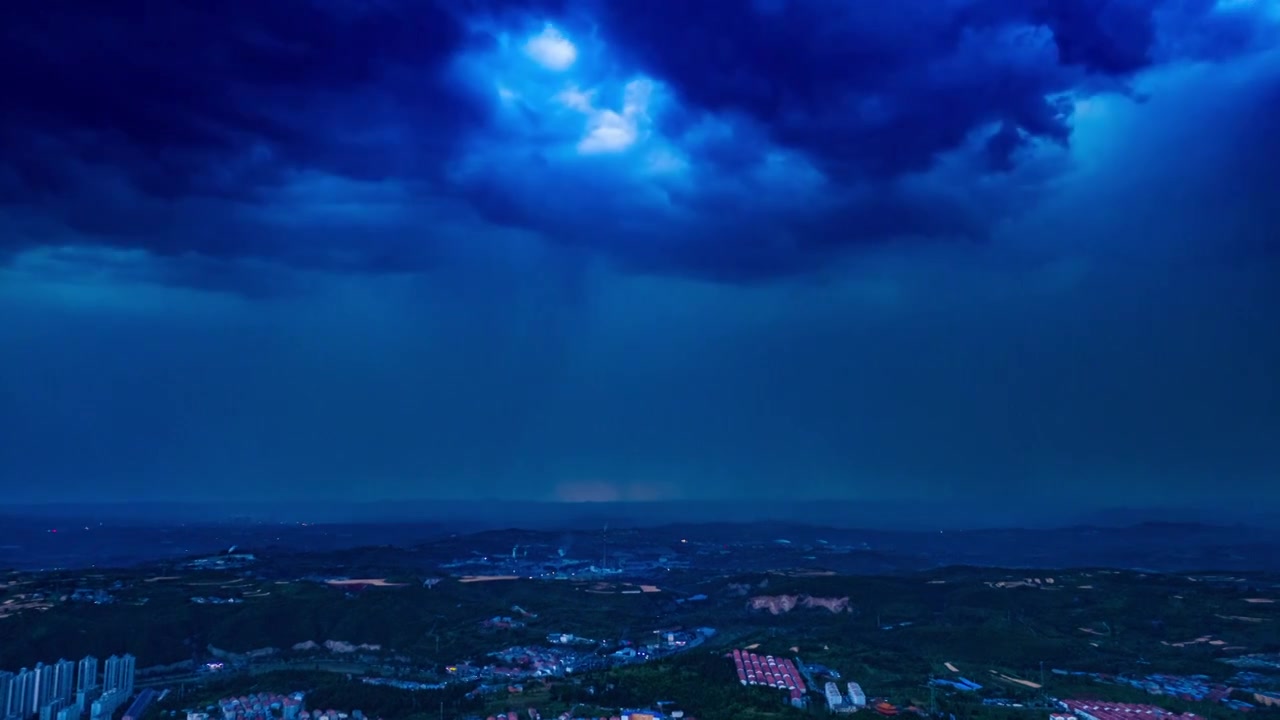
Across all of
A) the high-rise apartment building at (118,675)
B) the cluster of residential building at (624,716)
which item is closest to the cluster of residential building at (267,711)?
the cluster of residential building at (624,716)

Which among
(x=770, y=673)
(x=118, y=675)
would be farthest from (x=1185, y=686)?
(x=118, y=675)

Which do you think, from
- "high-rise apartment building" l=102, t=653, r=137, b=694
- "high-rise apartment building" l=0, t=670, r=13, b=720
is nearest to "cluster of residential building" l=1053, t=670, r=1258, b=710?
"high-rise apartment building" l=102, t=653, r=137, b=694

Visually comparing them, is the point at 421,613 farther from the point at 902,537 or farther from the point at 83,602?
the point at 902,537

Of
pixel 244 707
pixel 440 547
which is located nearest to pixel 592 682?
pixel 244 707

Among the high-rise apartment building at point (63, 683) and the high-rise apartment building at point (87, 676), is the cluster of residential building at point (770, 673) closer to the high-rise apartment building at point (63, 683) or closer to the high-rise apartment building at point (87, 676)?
the high-rise apartment building at point (87, 676)

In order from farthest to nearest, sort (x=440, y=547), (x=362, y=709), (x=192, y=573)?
1. (x=440, y=547)
2. (x=192, y=573)
3. (x=362, y=709)

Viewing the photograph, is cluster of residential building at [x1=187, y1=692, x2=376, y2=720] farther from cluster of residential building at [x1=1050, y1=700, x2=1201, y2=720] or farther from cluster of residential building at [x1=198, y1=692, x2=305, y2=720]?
cluster of residential building at [x1=1050, y1=700, x2=1201, y2=720]
